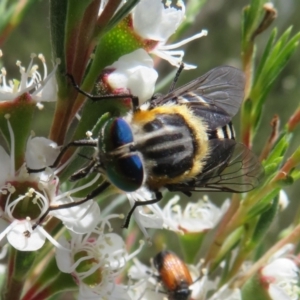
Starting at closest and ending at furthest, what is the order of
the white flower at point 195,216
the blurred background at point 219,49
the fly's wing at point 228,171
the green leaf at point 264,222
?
1. the fly's wing at point 228,171
2. the green leaf at point 264,222
3. the white flower at point 195,216
4. the blurred background at point 219,49

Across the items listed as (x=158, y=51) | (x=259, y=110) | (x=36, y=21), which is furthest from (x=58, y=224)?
(x=36, y=21)

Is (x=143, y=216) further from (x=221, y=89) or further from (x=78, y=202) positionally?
(x=221, y=89)

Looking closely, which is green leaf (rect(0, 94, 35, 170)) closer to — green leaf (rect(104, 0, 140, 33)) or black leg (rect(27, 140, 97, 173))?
black leg (rect(27, 140, 97, 173))

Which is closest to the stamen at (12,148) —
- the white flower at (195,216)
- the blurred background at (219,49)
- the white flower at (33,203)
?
the white flower at (33,203)

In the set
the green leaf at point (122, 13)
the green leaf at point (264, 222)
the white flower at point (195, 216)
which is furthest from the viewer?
the white flower at point (195, 216)

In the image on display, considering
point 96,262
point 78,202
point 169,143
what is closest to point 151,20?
point 169,143

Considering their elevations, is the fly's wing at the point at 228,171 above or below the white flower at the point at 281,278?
above

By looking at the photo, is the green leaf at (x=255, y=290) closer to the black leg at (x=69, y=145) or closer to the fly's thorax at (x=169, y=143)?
the fly's thorax at (x=169, y=143)

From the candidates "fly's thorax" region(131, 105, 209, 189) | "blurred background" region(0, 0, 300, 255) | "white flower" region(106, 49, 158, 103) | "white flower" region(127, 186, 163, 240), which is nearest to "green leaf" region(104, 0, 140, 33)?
"white flower" region(106, 49, 158, 103)
